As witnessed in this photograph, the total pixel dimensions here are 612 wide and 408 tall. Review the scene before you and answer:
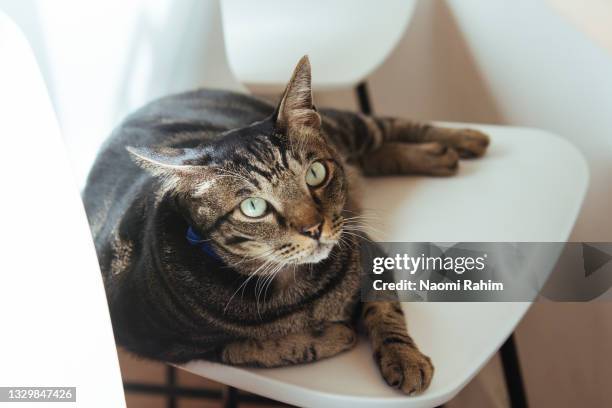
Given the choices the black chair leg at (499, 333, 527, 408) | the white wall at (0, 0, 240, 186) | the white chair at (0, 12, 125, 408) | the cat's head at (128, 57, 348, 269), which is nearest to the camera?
the white chair at (0, 12, 125, 408)

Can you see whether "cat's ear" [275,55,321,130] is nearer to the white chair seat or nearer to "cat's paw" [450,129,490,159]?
the white chair seat

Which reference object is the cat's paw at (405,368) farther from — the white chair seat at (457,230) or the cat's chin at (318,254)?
the cat's chin at (318,254)

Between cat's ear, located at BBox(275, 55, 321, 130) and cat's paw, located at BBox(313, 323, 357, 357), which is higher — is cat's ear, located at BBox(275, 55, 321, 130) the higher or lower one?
the higher one

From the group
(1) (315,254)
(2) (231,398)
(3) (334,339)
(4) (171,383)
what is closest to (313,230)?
(1) (315,254)

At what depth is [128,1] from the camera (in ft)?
2.82

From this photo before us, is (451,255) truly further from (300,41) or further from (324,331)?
(300,41)

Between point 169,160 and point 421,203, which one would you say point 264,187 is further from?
point 421,203

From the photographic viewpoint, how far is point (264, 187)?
2.08 ft

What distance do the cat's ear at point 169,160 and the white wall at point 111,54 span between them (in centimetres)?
19

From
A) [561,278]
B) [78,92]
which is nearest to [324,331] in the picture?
[561,278]

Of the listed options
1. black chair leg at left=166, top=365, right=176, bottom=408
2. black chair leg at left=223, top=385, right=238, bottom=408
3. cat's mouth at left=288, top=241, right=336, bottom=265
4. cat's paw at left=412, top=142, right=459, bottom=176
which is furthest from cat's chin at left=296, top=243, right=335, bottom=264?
black chair leg at left=166, top=365, right=176, bottom=408

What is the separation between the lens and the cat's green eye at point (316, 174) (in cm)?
66

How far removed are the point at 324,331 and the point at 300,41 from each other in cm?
44

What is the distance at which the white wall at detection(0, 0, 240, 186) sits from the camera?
75 centimetres
